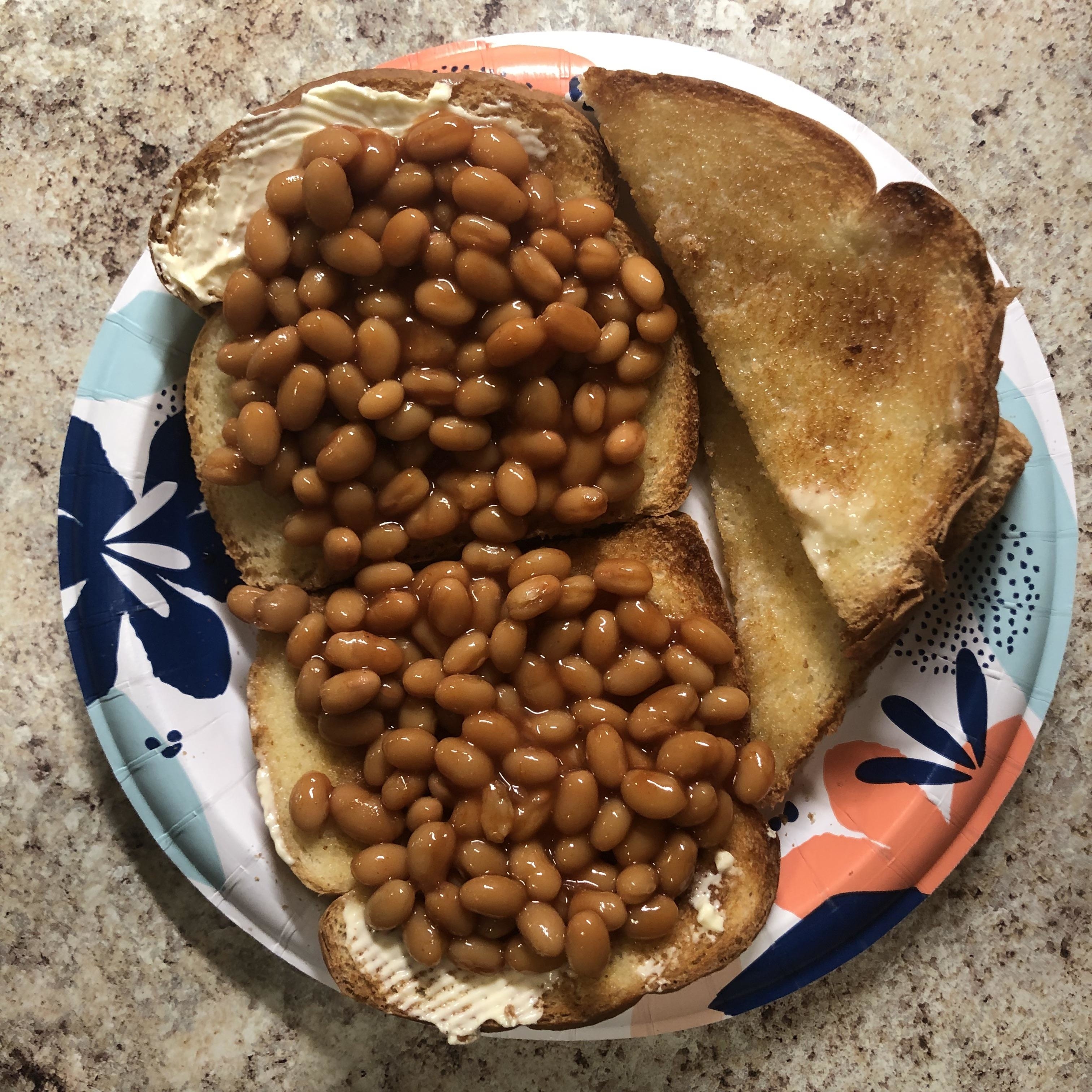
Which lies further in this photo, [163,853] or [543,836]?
[163,853]

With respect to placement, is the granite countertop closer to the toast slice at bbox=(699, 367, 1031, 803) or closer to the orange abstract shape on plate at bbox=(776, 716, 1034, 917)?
the orange abstract shape on plate at bbox=(776, 716, 1034, 917)

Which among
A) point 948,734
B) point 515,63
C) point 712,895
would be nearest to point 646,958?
Result: point 712,895

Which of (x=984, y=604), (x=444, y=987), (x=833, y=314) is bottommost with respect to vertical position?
(x=444, y=987)

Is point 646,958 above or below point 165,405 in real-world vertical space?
below

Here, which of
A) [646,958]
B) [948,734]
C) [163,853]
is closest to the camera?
[646,958]

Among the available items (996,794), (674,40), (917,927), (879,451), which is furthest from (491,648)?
(674,40)

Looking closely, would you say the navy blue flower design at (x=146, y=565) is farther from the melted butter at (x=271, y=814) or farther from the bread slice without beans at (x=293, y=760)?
the melted butter at (x=271, y=814)

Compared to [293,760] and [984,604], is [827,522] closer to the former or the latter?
[984,604]

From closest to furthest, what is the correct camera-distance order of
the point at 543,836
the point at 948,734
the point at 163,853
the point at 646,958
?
the point at 543,836, the point at 646,958, the point at 948,734, the point at 163,853
